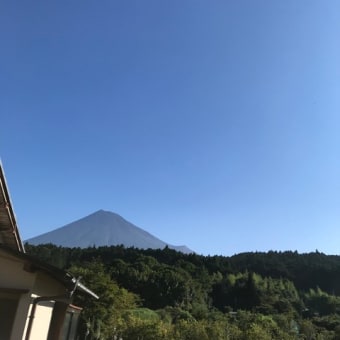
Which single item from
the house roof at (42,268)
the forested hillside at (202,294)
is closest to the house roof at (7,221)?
the house roof at (42,268)

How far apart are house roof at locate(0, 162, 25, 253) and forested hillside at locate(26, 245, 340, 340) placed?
797 centimetres

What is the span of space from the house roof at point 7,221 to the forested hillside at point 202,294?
7.97 metres

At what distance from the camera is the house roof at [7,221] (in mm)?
6796

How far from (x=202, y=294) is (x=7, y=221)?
50416 millimetres

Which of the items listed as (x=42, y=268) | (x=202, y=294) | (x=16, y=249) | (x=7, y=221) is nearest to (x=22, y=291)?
(x=42, y=268)

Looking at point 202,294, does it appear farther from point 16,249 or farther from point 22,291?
point 22,291

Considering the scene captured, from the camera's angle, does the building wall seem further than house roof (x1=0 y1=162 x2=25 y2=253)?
No

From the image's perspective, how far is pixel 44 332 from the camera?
223 inches

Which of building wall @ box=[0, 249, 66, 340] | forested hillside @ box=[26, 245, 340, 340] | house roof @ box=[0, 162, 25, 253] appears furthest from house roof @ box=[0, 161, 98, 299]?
forested hillside @ box=[26, 245, 340, 340]

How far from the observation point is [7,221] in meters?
7.50

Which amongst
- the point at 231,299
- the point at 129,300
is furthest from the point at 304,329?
the point at 231,299

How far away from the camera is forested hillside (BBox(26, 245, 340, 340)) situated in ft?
59.4

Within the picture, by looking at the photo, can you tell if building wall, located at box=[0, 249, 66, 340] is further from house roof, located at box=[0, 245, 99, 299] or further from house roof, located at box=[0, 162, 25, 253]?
house roof, located at box=[0, 162, 25, 253]

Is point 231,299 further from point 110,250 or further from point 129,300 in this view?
point 129,300
